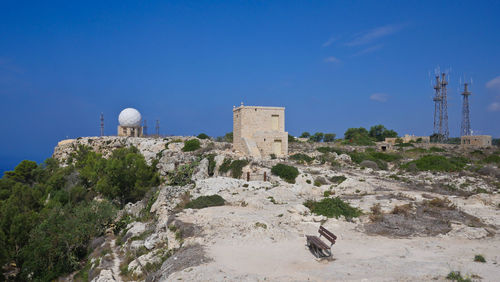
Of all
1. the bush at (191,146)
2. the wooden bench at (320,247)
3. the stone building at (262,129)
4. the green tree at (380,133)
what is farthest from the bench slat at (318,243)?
the green tree at (380,133)

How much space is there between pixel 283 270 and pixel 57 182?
2864cm

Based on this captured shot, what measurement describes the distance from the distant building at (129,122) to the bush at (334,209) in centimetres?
3862

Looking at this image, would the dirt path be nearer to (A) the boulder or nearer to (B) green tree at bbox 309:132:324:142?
(A) the boulder

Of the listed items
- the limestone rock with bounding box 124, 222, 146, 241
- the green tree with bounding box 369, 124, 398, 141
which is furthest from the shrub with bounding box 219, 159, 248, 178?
the green tree with bounding box 369, 124, 398, 141

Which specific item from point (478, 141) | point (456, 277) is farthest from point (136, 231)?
point (478, 141)

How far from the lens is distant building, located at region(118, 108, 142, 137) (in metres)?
46.4

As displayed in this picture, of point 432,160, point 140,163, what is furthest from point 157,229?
point 432,160

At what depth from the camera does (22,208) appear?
23109 mm

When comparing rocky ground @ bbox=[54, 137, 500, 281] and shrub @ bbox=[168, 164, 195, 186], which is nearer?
rocky ground @ bbox=[54, 137, 500, 281]

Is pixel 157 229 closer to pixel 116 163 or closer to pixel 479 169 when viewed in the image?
pixel 116 163

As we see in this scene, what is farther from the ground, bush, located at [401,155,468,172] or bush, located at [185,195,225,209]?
bush, located at [401,155,468,172]

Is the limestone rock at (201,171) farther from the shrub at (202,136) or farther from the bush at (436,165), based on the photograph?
the shrub at (202,136)

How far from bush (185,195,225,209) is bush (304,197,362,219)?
432 cm

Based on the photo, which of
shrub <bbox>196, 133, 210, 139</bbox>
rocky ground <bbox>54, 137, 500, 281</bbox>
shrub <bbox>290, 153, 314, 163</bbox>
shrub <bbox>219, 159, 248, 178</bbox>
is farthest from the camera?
shrub <bbox>196, 133, 210, 139</bbox>
